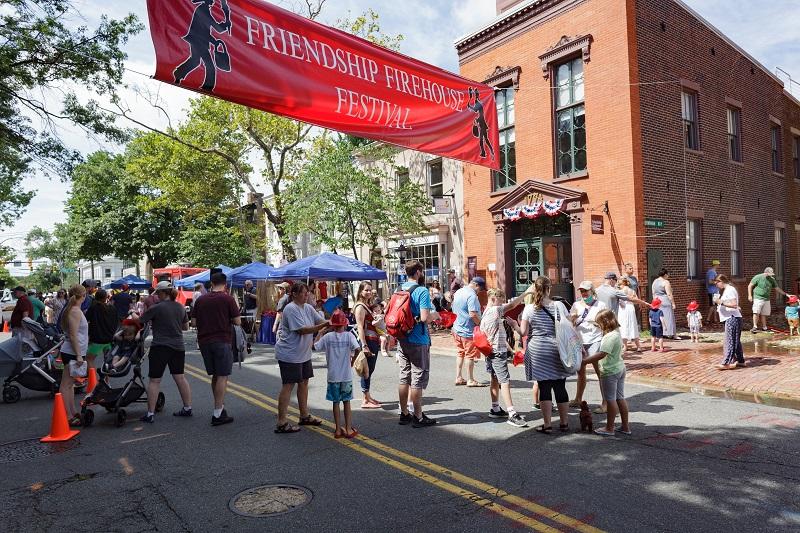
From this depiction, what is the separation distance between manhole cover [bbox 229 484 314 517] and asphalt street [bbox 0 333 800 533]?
75 mm

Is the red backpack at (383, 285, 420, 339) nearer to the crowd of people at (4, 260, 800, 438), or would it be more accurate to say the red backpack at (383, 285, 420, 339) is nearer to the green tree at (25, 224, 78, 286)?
the crowd of people at (4, 260, 800, 438)

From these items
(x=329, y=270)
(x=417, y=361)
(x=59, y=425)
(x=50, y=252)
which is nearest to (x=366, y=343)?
(x=417, y=361)

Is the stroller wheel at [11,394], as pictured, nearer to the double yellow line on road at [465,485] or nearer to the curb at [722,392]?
the double yellow line on road at [465,485]

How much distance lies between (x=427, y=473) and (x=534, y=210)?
41.2 feet

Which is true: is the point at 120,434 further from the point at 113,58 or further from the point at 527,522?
the point at 113,58

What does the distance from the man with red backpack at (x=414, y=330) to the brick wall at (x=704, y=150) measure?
33.8ft

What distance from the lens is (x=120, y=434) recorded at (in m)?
6.73

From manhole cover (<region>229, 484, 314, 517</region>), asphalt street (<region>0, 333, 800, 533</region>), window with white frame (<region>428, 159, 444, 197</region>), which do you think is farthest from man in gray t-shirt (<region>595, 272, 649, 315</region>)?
window with white frame (<region>428, 159, 444, 197</region>)

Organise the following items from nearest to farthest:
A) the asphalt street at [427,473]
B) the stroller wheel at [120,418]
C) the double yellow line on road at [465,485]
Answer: the double yellow line on road at [465,485], the asphalt street at [427,473], the stroller wheel at [120,418]

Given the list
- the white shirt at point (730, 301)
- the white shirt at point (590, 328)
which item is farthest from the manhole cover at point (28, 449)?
the white shirt at point (730, 301)

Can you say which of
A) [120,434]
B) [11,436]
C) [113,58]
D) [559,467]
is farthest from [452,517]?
[113,58]

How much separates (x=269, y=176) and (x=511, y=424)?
74.4ft

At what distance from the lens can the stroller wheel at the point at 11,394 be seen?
8906 millimetres

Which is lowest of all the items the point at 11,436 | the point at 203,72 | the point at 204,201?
the point at 11,436
